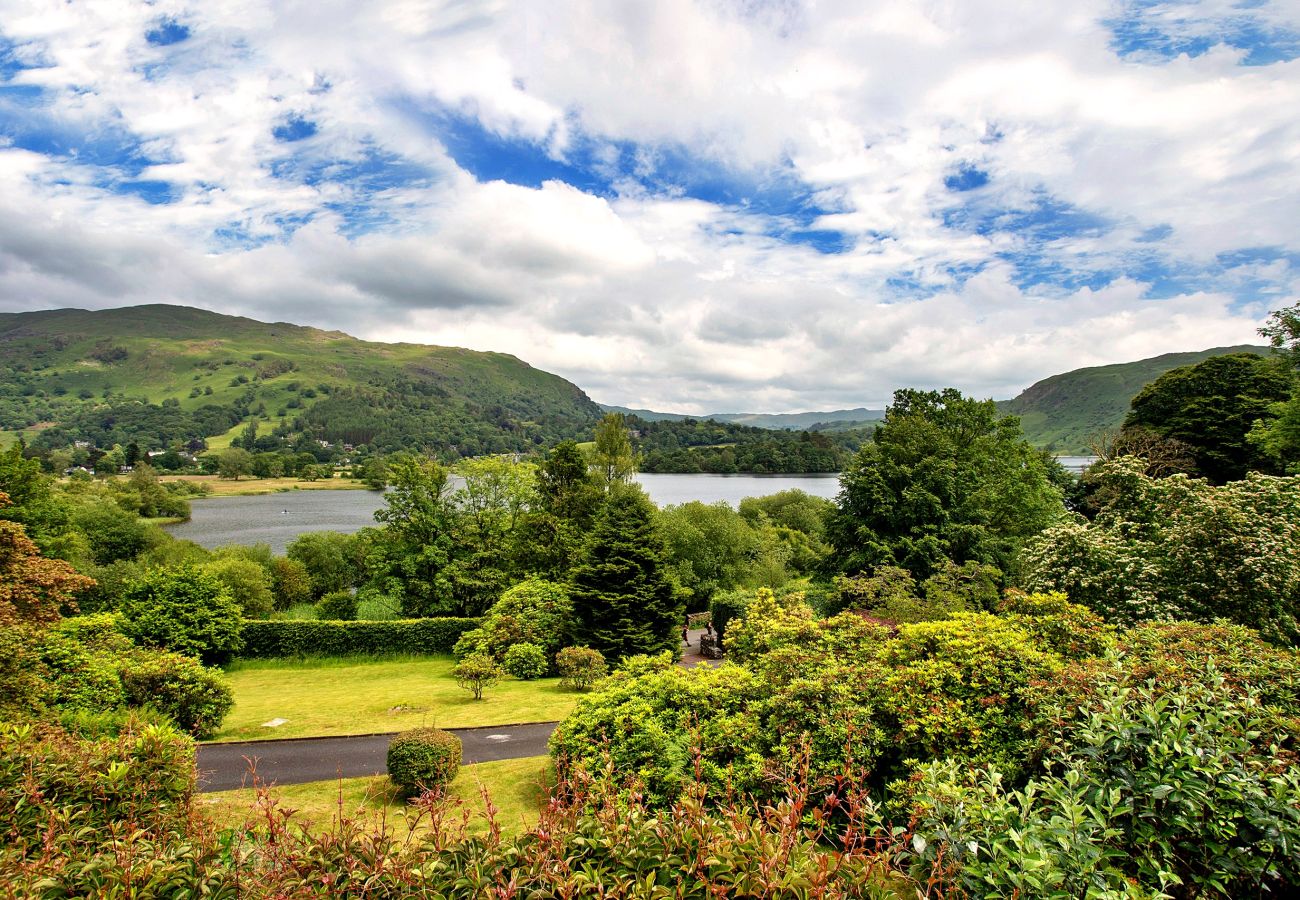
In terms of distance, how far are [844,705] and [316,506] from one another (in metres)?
107

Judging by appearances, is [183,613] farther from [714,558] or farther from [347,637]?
[714,558]

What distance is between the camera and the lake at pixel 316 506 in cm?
6750

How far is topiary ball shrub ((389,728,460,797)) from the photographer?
1076 centimetres

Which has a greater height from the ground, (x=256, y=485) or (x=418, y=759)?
(x=418, y=759)

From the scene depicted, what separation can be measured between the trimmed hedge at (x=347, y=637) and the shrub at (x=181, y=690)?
38.1 feet

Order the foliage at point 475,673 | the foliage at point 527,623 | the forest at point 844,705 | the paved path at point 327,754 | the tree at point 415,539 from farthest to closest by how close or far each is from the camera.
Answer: the tree at point 415,539 < the foliage at point 527,623 < the foliage at point 475,673 < the paved path at point 327,754 < the forest at point 844,705

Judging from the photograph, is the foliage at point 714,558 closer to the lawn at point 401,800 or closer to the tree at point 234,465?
the lawn at point 401,800

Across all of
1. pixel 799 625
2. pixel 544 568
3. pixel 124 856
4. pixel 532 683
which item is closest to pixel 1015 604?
pixel 799 625

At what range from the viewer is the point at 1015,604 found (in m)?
9.79

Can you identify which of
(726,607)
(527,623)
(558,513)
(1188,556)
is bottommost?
(726,607)

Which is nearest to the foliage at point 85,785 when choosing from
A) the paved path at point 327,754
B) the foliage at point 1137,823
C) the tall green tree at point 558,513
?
the foliage at point 1137,823

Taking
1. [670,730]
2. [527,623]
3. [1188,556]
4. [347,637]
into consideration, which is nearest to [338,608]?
[347,637]

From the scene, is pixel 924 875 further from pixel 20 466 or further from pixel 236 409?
pixel 236 409

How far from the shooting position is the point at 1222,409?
29250 millimetres
